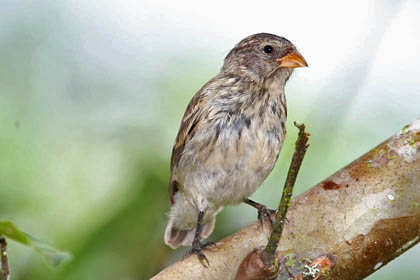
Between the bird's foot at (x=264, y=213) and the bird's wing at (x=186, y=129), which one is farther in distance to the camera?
the bird's wing at (x=186, y=129)

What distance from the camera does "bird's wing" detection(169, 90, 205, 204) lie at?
322 cm

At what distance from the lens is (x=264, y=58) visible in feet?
11.2

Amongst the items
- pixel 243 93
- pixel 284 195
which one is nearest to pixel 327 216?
pixel 284 195

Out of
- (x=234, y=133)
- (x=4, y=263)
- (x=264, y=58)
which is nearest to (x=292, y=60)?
(x=264, y=58)

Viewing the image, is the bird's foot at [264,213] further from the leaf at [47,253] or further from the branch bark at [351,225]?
the leaf at [47,253]

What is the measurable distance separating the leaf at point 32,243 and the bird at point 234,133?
161 cm

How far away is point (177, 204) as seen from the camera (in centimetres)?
353

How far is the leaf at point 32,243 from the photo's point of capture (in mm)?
1251

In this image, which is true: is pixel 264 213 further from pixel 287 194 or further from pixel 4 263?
pixel 4 263

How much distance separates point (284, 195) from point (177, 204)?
174 cm

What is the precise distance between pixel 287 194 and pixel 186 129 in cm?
148

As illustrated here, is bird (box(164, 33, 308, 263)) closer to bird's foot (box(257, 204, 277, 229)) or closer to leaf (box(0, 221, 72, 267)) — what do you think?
bird's foot (box(257, 204, 277, 229))

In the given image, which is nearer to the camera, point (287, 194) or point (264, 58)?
point (287, 194)

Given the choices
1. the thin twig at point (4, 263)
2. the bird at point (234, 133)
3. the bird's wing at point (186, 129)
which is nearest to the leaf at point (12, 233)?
the thin twig at point (4, 263)
